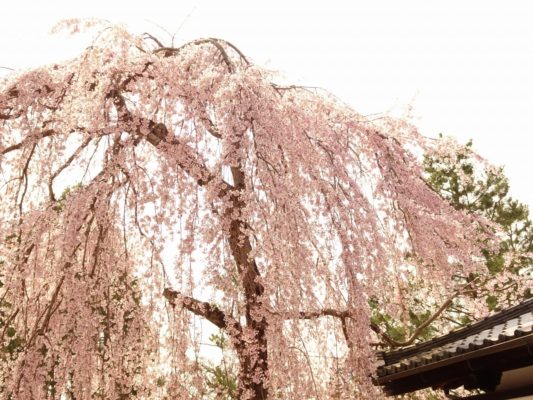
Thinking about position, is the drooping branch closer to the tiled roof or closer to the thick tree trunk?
the thick tree trunk

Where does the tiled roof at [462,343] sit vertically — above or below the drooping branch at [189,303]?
below

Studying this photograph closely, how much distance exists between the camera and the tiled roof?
358 cm

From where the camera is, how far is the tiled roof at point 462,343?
3.58m

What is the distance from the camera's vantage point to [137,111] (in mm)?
5246

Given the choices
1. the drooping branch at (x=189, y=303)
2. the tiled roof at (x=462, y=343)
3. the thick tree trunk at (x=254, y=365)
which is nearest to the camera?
the tiled roof at (x=462, y=343)

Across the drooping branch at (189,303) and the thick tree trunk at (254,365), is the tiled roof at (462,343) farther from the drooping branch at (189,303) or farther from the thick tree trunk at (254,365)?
the drooping branch at (189,303)

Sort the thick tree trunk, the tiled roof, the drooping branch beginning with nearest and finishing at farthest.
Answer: the tiled roof, the drooping branch, the thick tree trunk

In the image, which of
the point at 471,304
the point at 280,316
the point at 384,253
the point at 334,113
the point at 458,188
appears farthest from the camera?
the point at 458,188

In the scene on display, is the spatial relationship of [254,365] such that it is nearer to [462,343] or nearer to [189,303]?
[189,303]

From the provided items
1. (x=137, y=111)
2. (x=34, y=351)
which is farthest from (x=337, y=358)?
(x=137, y=111)

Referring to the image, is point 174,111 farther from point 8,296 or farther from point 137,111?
point 8,296

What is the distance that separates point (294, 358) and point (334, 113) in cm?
258

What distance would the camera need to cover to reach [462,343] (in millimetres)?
4262

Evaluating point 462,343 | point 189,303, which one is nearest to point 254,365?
point 189,303
